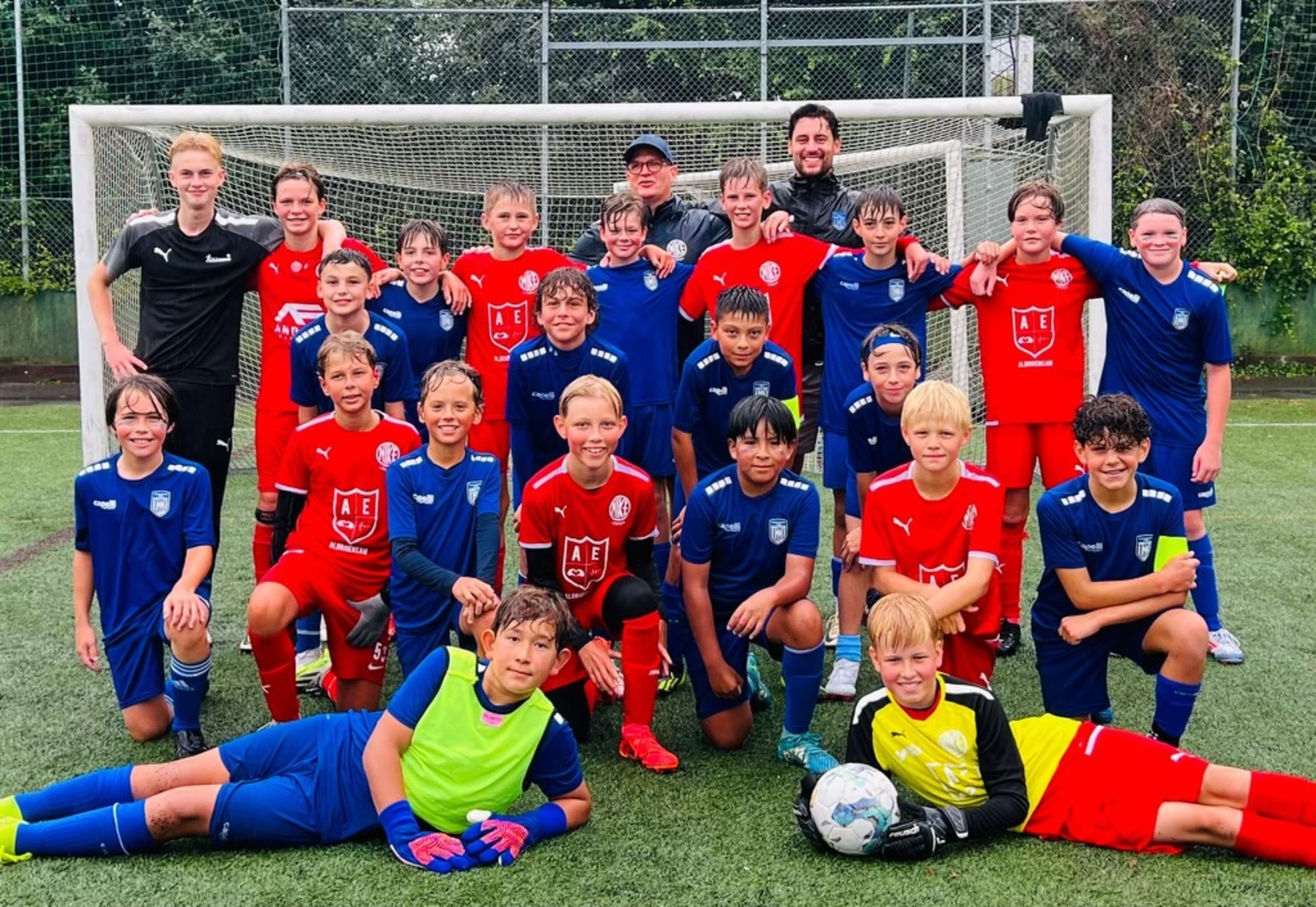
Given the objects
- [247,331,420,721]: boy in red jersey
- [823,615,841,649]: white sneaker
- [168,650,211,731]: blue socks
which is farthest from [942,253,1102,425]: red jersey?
[168,650,211,731]: blue socks

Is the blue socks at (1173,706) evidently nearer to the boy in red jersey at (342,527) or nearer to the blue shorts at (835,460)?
the blue shorts at (835,460)

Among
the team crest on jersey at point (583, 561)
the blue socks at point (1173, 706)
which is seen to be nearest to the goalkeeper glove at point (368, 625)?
the team crest on jersey at point (583, 561)

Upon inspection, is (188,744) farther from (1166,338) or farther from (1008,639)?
(1166,338)

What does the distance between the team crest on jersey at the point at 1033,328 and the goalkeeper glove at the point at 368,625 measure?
232 cm

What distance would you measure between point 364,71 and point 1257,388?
825 cm

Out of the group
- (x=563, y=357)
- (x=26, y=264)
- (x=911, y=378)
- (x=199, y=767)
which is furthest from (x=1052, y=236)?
(x=26, y=264)

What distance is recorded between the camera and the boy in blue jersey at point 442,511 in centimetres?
360

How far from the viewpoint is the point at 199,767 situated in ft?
9.44

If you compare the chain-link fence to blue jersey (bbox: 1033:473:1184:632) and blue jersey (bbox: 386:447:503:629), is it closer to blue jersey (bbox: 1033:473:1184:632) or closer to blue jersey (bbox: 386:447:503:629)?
blue jersey (bbox: 386:447:503:629)

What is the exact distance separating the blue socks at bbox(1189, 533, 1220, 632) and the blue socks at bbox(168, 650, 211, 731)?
123 inches

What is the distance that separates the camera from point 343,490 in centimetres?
384

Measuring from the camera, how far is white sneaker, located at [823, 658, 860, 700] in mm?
3975

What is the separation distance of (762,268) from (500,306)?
0.94 meters

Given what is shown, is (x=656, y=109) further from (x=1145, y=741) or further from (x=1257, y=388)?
(x=1257, y=388)
